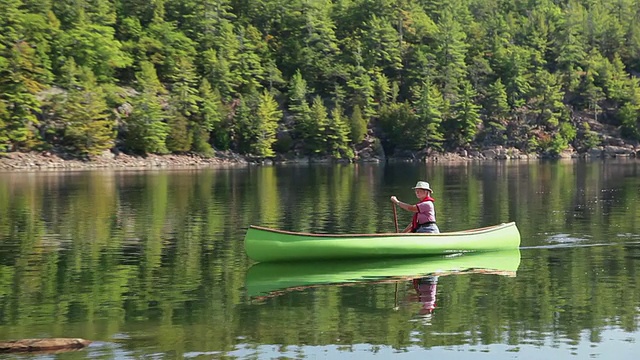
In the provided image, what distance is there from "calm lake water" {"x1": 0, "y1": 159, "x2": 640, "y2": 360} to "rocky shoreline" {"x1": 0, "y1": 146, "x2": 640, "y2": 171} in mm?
61653

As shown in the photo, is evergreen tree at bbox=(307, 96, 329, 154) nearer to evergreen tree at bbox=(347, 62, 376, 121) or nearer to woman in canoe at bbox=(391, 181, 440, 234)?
evergreen tree at bbox=(347, 62, 376, 121)

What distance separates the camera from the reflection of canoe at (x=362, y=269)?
79.0 ft

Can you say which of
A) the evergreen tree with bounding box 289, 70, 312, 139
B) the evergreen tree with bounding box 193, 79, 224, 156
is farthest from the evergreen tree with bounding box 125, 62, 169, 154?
the evergreen tree with bounding box 289, 70, 312, 139

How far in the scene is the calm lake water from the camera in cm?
1730

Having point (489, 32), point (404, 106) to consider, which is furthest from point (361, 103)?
point (489, 32)

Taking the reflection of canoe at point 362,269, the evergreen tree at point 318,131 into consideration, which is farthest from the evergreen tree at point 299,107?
the reflection of canoe at point 362,269

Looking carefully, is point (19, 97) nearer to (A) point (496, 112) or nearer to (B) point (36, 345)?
(A) point (496, 112)

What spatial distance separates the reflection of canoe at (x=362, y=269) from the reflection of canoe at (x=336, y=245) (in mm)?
266

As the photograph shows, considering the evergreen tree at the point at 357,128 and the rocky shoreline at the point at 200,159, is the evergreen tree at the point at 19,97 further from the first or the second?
the evergreen tree at the point at 357,128

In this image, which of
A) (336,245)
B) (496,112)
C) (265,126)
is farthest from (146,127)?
(336,245)

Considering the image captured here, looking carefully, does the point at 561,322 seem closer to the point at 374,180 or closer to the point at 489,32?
the point at 374,180

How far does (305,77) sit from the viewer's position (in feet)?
479

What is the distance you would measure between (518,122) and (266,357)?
13923 centimetres

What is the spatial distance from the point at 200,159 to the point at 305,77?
31785 mm
